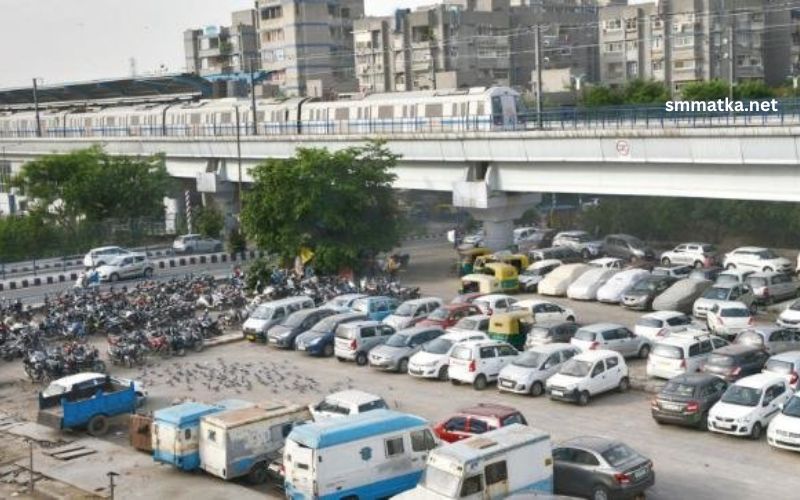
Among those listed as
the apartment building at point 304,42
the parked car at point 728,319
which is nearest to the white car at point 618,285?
the parked car at point 728,319

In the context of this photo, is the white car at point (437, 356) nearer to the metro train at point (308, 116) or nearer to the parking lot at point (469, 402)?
the parking lot at point (469, 402)

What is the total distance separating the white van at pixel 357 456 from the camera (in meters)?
14.5

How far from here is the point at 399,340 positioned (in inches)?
970

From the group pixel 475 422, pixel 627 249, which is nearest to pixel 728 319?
pixel 475 422

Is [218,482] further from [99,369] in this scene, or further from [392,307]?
[392,307]

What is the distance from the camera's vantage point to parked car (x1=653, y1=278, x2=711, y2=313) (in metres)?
29.1

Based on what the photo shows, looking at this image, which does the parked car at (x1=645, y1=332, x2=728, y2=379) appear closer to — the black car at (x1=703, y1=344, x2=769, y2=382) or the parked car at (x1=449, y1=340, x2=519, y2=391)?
the black car at (x1=703, y1=344, x2=769, y2=382)

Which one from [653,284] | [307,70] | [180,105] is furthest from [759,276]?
[307,70]

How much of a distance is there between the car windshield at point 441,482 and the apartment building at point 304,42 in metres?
79.3

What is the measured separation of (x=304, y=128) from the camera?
51.3 meters

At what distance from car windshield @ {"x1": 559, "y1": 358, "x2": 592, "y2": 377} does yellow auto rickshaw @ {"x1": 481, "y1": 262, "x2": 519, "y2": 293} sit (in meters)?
12.7

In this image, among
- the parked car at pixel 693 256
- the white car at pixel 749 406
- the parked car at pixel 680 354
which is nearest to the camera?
the white car at pixel 749 406

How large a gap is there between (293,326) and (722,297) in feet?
38.6

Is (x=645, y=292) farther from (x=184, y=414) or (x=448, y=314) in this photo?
(x=184, y=414)
